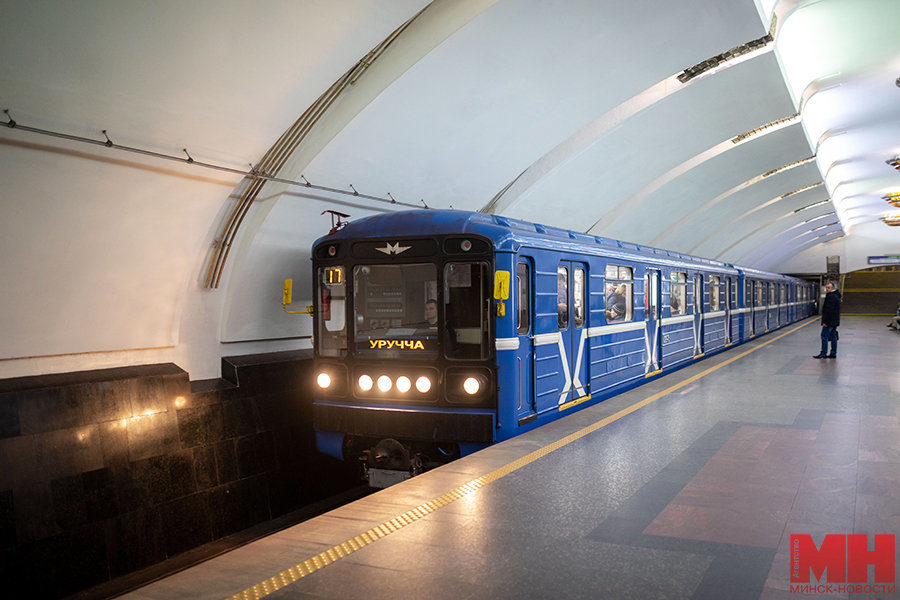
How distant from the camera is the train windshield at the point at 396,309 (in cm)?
600

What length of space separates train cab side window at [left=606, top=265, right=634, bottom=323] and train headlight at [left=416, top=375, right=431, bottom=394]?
3377 mm

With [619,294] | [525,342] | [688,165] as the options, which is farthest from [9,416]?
[688,165]

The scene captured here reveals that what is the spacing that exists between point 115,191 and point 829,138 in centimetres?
2087

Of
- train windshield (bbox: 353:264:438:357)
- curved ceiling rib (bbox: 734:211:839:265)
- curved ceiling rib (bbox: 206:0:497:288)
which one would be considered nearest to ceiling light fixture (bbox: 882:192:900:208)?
curved ceiling rib (bbox: 734:211:839:265)

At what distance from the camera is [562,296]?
23.4ft

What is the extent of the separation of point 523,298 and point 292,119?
157 inches

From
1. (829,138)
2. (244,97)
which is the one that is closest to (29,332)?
(244,97)

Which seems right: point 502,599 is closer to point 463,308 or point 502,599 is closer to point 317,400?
point 463,308

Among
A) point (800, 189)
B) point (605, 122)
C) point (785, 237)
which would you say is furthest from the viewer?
point (785, 237)

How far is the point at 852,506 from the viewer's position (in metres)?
4.30

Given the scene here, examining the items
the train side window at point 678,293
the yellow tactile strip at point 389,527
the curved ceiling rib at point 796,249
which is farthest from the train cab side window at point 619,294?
the curved ceiling rib at point 796,249

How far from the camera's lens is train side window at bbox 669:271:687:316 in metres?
11.2

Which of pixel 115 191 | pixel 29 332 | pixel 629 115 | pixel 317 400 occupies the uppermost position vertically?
pixel 629 115

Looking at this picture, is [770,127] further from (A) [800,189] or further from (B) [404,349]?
(B) [404,349]
